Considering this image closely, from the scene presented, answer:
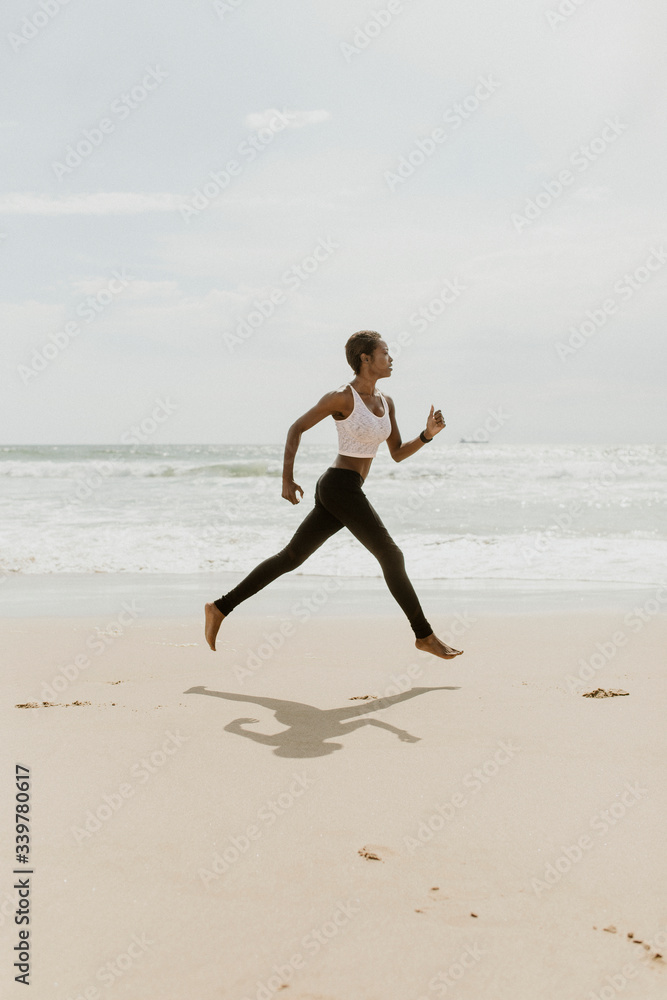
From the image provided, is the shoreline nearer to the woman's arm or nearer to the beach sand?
Result: the beach sand

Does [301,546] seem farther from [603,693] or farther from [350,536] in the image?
[350,536]

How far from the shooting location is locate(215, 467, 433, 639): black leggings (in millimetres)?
4102

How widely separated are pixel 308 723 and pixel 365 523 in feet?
3.61

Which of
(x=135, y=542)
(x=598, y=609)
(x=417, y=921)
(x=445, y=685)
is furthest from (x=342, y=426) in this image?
(x=135, y=542)

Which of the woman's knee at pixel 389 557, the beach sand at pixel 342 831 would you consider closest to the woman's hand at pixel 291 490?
the woman's knee at pixel 389 557

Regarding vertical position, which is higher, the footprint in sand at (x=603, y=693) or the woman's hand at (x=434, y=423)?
the woman's hand at (x=434, y=423)

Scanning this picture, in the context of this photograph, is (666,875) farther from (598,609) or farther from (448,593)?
(448,593)

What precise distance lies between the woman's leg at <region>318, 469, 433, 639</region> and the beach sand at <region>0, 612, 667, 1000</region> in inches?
18.2

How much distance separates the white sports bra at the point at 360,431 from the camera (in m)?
4.09

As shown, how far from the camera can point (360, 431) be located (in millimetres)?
4094

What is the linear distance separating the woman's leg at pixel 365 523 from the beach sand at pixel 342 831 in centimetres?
46

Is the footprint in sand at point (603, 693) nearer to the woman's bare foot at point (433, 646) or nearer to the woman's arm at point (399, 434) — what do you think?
the woman's bare foot at point (433, 646)

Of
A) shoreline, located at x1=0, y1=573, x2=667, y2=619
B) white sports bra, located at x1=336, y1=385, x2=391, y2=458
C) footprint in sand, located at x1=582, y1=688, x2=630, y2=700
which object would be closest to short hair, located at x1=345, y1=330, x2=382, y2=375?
white sports bra, located at x1=336, y1=385, x2=391, y2=458

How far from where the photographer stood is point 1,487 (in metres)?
22.1
